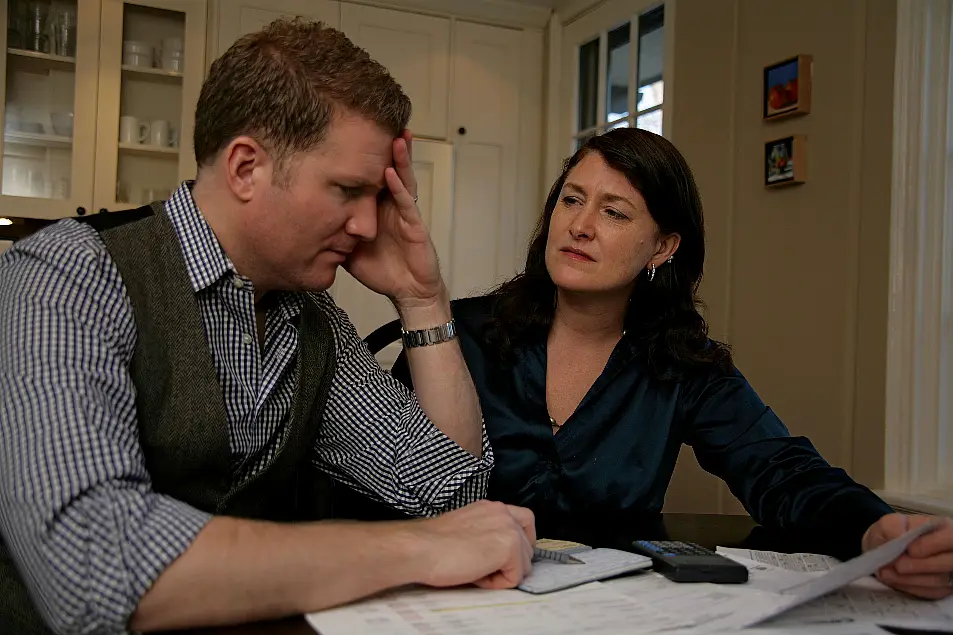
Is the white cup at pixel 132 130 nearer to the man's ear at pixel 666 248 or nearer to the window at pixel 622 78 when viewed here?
the window at pixel 622 78

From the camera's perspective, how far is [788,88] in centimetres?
325

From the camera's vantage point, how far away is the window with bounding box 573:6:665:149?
4.17 m

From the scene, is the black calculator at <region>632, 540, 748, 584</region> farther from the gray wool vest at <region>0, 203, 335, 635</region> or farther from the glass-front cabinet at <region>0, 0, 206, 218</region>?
the glass-front cabinet at <region>0, 0, 206, 218</region>

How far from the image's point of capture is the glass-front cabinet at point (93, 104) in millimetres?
4059

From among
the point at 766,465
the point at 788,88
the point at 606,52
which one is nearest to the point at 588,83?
the point at 606,52

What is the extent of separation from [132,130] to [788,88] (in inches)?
114

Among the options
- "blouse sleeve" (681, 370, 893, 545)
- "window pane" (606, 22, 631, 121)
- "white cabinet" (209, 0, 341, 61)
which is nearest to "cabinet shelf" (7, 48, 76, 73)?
"white cabinet" (209, 0, 341, 61)

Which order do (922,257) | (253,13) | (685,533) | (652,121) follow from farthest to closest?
(253,13)
(652,121)
(922,257)
(685,533)

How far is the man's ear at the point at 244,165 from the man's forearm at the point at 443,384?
17.1 inches

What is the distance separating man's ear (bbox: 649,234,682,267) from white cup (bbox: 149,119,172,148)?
9.92ft

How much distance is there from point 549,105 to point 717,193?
1597 mm

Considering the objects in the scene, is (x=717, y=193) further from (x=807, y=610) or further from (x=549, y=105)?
(x=807, y=610)

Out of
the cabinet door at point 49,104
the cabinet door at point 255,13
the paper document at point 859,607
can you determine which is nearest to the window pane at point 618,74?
the cabinet door at point 255,13

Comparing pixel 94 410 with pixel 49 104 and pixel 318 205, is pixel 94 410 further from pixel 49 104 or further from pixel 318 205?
pixel 49 104
